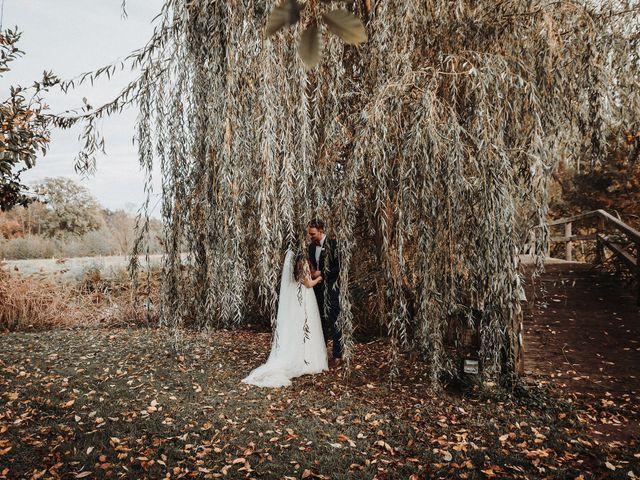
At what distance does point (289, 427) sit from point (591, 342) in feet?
11.9

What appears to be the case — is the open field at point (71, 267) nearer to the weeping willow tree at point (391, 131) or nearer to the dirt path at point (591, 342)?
the weeping willow tree at point (391, 131)

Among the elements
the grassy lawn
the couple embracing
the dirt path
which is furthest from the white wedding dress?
the dirt path

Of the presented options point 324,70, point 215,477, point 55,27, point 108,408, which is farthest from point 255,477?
point 55,27

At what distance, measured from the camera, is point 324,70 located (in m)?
3.36

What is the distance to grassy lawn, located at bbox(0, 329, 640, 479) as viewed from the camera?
2.96 m

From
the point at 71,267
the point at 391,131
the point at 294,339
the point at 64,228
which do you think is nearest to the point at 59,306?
the point at 71,267

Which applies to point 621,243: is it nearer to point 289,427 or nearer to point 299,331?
point 299,331

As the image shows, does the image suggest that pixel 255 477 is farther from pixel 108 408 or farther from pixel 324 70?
pixel 324 70

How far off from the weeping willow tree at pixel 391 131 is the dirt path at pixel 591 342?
0.69 meters

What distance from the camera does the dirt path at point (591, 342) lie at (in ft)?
12.8

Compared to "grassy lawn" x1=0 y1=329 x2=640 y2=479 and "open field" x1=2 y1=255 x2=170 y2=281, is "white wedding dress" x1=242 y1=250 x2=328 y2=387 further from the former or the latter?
"open field" x1=2 y1=255 x2=170 y2=281

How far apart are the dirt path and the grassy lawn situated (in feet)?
0.67

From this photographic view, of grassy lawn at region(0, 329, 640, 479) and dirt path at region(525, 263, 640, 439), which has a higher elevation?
dirt path at region(525, 263, 640, 439)

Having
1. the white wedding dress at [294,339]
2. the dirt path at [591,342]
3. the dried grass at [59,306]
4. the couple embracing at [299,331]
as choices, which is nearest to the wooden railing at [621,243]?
the dirt path at [591,342]
